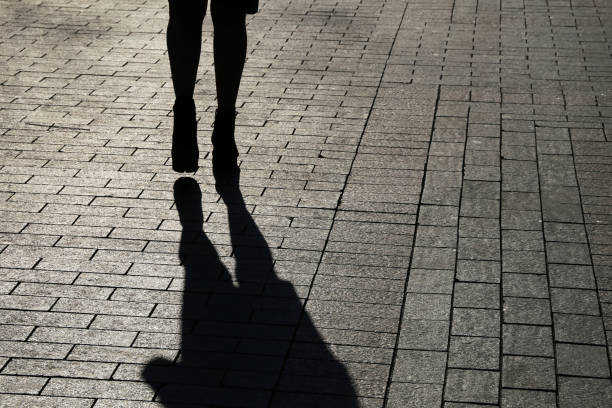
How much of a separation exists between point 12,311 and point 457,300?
1.77 m

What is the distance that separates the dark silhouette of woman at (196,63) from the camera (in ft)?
18.2

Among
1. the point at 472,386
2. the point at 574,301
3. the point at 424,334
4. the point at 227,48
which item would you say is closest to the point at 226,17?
the point at 227,48

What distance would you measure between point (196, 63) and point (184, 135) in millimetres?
386

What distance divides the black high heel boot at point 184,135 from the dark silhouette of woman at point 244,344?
62cm

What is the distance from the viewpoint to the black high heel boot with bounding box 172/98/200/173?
18.3 ft

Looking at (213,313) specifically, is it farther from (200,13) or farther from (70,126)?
(70,126)

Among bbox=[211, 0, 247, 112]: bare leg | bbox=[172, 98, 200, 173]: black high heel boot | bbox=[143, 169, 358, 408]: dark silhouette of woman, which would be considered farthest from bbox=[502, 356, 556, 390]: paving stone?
bbox=[211, 0, 247, 112]: bare leg

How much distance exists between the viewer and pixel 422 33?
8641 mm

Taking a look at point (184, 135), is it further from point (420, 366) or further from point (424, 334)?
point (420, 366)

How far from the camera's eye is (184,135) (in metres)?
5.58

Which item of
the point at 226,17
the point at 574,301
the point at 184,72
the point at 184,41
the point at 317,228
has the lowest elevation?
the point at 317,228

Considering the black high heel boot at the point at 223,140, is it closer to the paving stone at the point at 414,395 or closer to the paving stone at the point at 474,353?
the paving stone at the point at 474,353

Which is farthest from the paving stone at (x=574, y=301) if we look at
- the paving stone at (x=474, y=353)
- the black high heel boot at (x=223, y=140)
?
the black high heel boot at (x=223, y=140)

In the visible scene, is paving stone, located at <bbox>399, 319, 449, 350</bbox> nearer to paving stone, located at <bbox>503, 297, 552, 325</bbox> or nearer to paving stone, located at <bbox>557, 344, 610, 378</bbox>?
paving stone, located at <bbox>503, 297, 552, 325</bbox>
